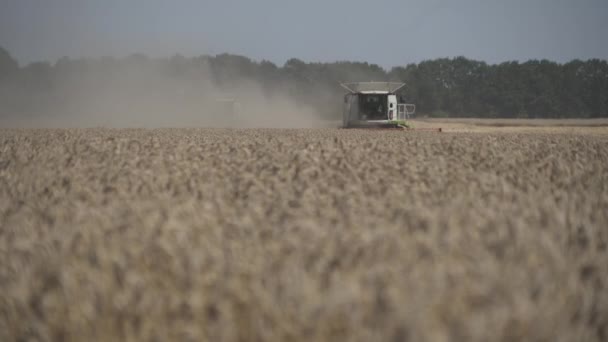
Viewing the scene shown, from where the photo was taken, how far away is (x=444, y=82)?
140 meters

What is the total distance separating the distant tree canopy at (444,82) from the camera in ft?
330

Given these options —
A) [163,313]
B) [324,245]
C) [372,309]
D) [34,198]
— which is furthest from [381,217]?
[34,198]

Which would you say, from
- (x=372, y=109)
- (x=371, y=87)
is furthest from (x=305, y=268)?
(x=371, y=87)

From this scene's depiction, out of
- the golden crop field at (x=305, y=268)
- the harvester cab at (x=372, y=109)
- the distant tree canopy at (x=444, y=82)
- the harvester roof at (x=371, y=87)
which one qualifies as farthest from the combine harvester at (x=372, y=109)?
the distant tree canopy at (x=444, y=82)

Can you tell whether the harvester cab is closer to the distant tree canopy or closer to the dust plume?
the dust plume

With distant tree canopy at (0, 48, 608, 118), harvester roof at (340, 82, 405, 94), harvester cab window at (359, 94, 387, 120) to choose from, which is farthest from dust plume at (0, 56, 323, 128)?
harvester cab window at (359, 94, 387, 120)

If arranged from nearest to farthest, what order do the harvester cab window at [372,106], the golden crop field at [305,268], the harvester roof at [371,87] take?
1. the golden crop field at [305,268]
2. the harvester cab window at [372,106]
3. the harvester roof at [371,87]

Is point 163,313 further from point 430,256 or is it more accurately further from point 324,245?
point 430,256

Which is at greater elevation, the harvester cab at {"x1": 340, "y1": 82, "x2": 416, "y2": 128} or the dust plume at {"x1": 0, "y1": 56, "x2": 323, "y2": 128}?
the dust plume at {"x1": 0, "y1": 56, "x2": 323, "y2": 128}

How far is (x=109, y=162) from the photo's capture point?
3.90 meters

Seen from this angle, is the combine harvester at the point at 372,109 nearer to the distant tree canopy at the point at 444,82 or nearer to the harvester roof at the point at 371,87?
the harvester roof at the point at 371,87

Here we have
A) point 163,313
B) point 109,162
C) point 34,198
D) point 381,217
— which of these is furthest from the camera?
point 109,162

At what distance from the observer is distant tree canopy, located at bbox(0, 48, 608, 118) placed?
10050cm

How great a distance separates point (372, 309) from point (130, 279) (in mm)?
707
